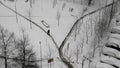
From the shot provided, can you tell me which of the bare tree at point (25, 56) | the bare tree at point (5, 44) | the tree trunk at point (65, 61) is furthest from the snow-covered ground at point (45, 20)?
the bare tree at point (5, 44)

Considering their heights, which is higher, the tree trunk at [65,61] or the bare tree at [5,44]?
the bare tree at [5,44]

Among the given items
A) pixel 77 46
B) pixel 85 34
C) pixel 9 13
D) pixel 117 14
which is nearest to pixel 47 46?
pixel 77 46

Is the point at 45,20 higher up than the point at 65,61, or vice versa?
the point at 45,20

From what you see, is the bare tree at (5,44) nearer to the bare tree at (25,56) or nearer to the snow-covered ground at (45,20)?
the bare tree at (25,56)

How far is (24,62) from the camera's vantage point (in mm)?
26703

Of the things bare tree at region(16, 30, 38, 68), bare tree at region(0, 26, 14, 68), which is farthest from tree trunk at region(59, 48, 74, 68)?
bare tree at region(0, 26, 14, 68)

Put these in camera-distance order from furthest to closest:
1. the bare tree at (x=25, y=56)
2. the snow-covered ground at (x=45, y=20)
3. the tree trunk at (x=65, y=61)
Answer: the snow-covered ground at (x=45, y=20), the tree trunk at (x=65, y=61), the bare tree at (x=25, y=56)

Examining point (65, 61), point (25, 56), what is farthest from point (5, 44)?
point (65, 61)

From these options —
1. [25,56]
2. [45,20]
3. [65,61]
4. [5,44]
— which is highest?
[45,20]

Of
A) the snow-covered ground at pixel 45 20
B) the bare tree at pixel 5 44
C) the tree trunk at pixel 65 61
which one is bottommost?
the tree trunk at pixel 65 61

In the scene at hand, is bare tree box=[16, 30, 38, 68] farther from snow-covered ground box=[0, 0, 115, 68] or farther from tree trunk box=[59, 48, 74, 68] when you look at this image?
tree trunk box=[59, 48, 74, 68]

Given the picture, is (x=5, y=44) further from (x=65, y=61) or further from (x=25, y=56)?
(x=65, y=61)

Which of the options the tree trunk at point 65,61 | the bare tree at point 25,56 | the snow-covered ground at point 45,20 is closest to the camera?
the bare tree at point 25,56

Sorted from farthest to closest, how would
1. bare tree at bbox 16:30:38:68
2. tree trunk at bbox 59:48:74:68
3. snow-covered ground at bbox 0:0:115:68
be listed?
snow-covered ground at bbox 0:0:115:68 → tree trunk at bbox 59:48:74:68 → bare tree at bbox 16:30:38:68
